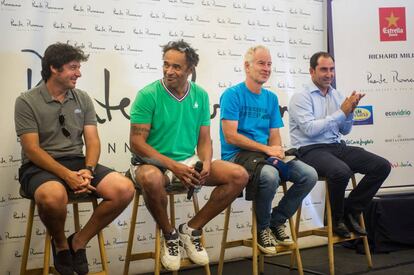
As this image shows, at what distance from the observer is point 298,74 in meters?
3.98

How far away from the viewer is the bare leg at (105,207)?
234cm

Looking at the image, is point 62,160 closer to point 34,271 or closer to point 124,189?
point 124,189

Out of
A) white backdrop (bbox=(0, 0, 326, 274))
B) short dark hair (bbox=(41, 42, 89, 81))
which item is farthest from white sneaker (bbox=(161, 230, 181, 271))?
short dark hair (bbox=(41, 42, 89, 81))

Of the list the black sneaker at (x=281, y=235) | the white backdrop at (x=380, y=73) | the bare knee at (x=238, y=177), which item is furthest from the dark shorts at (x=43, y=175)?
the white backdrop at (x=380, y=73)

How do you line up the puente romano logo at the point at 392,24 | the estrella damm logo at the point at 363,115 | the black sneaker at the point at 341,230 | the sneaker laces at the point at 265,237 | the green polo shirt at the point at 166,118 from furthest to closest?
the puente romano logo at the point at 392,24 < the estrella damm logo at the point at 363,115 < the black sneaker at the point at 341,230 < the sneaker laces at the point at 265,237 < the green polo shirt at the point at 166,118

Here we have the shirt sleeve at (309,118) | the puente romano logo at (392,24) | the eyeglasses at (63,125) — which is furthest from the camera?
the puente romano logo at (392,24)

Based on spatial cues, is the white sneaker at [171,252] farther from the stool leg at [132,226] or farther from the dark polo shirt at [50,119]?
the dark polo shirt at [50,119]

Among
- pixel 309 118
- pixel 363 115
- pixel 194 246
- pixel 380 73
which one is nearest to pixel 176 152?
pixel 194 246

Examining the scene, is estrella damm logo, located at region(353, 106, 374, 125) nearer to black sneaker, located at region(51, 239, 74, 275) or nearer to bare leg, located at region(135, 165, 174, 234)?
bare leg, located at region(135, 165, 174, 234)

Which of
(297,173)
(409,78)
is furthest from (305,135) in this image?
(409,78)

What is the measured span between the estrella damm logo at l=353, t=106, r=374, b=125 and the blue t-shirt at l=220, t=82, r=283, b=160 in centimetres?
121

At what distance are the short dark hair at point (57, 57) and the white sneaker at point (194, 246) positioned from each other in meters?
1.10

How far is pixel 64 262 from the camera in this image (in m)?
2.23

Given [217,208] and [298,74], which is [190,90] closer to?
[217,208]
